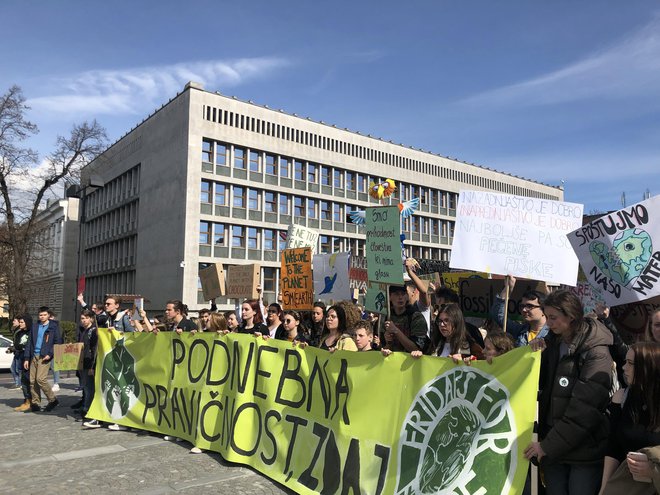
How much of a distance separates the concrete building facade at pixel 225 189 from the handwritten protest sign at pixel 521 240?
1390 inches

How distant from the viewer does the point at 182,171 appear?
41.0 meters

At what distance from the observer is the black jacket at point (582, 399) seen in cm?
326

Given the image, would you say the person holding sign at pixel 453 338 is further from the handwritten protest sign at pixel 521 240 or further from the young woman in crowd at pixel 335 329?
the young woman in crowd at pixel 335 329

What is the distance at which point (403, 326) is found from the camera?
18.8ft

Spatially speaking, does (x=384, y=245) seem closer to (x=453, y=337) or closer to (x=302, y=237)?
(x=453, y=337)

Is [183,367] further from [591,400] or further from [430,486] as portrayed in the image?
[591,400]

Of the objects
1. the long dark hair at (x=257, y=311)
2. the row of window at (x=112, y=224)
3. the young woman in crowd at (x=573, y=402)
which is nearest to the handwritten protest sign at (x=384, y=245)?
the young woman in crowd at (x=573, y=402)

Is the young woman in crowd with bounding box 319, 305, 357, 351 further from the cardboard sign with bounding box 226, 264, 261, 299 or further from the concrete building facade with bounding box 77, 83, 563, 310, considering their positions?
the concrete building facade with bounding box 77, 83, 563, 310

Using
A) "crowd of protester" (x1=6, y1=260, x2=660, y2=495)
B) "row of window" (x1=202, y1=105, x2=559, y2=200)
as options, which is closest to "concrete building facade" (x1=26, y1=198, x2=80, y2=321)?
"row of window" (x1=202, y1=105, x2=559, y2=200)

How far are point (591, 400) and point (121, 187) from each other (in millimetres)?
55231

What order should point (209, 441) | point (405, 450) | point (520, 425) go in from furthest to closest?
1. point (209, 441)
2. point (405, 450)
3. point (520, 425)

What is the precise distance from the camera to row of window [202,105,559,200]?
139 feet

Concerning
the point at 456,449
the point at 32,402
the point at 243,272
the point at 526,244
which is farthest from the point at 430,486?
the point at 243,272

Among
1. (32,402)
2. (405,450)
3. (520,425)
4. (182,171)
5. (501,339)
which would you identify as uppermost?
(182,171)
